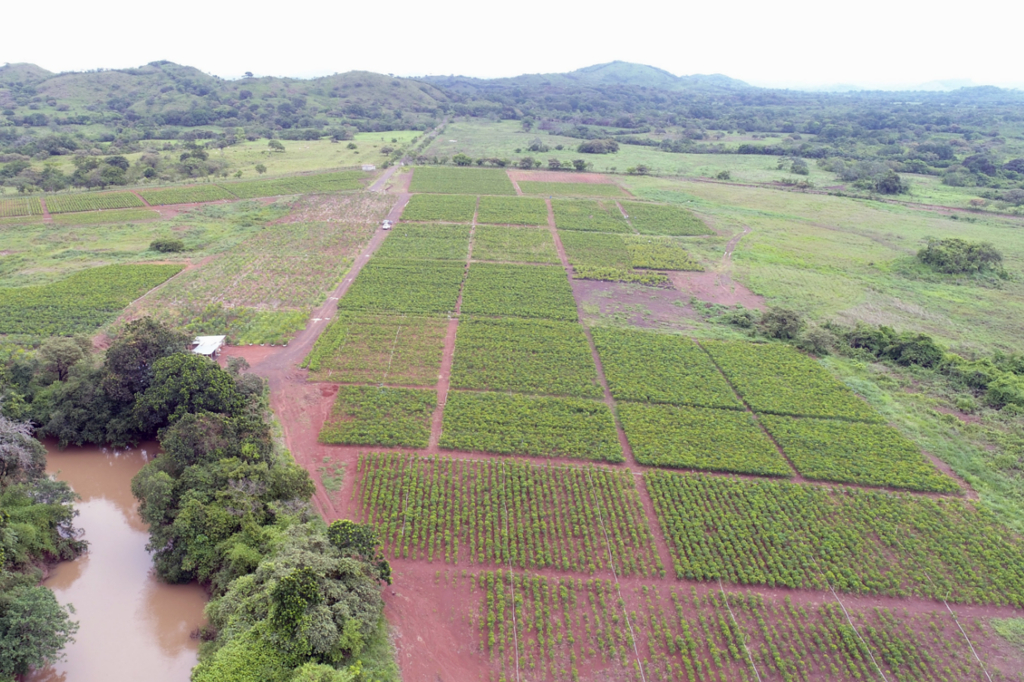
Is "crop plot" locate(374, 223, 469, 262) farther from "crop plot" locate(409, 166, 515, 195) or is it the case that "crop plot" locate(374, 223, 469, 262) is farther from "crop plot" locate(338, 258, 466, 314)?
"crop plot" locate(409, 166, 515, 195)

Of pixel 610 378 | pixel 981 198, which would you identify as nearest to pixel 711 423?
pixel 610 378

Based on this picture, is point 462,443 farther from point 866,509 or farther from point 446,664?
point 866,509

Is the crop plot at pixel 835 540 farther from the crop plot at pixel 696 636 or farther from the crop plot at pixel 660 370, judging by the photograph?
the crop plot at pixel 660 370

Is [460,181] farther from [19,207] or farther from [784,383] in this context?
[784,383]

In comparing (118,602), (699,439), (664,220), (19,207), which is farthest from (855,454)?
(19,207)

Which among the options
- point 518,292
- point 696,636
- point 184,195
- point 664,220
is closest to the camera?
point 696,636
